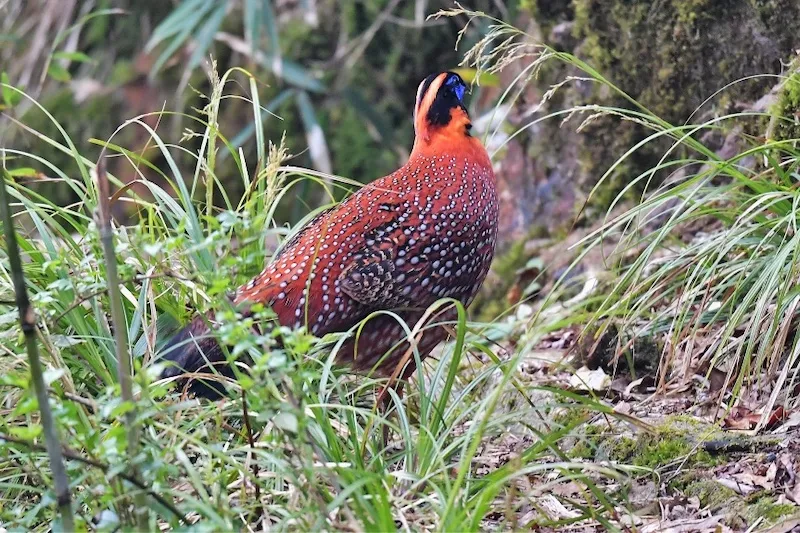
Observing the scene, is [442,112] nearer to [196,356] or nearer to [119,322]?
[196,356]

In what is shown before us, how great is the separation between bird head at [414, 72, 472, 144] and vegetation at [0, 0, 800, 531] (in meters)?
0.19

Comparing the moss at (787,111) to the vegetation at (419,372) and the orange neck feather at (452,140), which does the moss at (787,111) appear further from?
the orange neck feather at (452,140)

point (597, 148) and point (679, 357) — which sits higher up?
point (597, 148)

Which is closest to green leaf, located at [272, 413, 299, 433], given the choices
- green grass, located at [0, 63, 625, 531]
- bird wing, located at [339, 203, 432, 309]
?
green grass, located at [0, 63, 625, 531]

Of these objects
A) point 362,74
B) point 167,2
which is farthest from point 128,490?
point 167,2

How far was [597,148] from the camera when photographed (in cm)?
516

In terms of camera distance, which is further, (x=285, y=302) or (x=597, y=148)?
(x=597, y=148)

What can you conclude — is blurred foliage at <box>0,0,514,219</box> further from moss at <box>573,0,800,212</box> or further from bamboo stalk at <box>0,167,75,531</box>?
bamboo stalk at <box>0,167,75,531</box>

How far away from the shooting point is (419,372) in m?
2.86

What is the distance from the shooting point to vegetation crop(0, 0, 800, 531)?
2229 millimetres

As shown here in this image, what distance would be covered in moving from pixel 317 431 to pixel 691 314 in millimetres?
1619

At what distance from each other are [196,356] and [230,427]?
611mm

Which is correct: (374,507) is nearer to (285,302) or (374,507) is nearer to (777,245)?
(285,302)

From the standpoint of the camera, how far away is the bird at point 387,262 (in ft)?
11.2
